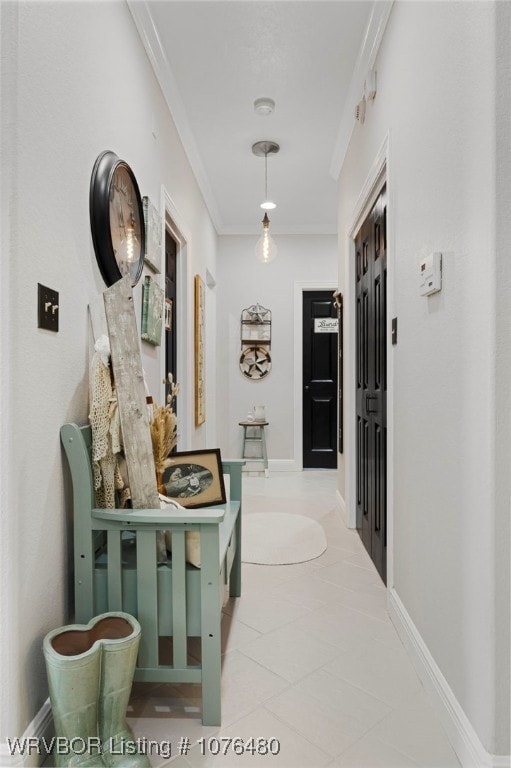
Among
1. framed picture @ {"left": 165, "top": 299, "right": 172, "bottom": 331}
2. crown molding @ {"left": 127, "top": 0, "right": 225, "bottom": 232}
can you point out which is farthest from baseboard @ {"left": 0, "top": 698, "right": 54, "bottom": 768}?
crown molding @ {"left": 127, "top": 0, "right": 225, "bottom": 232}

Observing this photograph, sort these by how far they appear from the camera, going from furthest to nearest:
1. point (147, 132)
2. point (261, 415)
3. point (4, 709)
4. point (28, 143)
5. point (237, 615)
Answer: point (261, 415) < point (147, 132) < point (237, 615) < point (28, 143) < point (4, 709)

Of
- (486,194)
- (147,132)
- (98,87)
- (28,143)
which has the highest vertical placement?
(147,132)

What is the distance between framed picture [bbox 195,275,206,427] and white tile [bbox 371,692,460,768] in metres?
2.79

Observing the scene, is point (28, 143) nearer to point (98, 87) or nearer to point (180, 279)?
point (98, 87)

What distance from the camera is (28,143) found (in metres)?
1.30

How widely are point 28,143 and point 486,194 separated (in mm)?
1179

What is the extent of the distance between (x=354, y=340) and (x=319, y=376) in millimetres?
2374

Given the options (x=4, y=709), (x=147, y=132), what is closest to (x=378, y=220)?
(x=147, y=132)

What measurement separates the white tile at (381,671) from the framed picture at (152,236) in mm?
1985

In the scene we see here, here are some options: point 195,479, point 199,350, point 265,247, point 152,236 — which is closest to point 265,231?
point 265,247

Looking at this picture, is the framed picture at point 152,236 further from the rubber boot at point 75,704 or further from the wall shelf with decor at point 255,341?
the wall shelf with decor at point 255,341

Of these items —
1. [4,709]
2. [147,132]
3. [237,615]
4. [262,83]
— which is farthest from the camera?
[262,83]

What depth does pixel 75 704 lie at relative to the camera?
1.21m

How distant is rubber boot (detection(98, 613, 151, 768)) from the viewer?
1.25 metres
